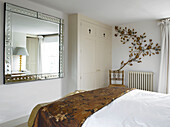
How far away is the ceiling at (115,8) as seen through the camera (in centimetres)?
327

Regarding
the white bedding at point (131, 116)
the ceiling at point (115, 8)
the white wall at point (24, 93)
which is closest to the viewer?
the white bedding at point (131, 116)

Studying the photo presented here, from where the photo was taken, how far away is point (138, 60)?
5008 mm

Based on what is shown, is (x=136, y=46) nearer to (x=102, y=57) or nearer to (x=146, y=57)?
(x=146, y=57)

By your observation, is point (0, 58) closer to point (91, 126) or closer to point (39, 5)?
point (39, 5)

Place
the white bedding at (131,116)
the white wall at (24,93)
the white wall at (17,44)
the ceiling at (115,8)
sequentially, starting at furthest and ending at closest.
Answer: the ceiling at (115,8)
the white wall at (17,44)
the white wall at (24,93)
the white bedding at (131,116)

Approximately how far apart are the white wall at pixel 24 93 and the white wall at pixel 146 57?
7.70 ft

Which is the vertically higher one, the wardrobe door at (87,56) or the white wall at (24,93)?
the wardrobe door at (87,56)

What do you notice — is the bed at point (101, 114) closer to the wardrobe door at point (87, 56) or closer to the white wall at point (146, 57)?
the wardrobe door at point (87, 56)

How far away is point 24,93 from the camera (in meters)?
3.18

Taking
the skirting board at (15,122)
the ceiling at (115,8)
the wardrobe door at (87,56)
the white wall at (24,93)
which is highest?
the ceiling at (115,8)

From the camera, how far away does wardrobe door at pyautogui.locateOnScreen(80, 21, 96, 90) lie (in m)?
4.28

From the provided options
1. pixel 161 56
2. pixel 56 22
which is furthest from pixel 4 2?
pixel 161 56

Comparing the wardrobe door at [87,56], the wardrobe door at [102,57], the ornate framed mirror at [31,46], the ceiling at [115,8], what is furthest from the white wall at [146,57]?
the ornate framed mirror at [31,46]

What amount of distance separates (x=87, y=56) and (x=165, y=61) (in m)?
2.27
